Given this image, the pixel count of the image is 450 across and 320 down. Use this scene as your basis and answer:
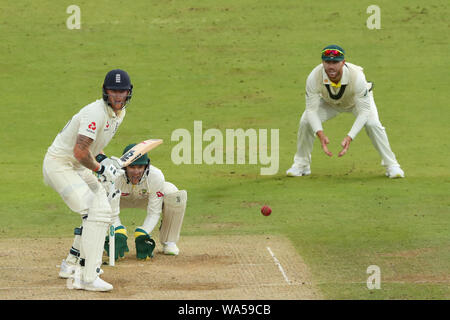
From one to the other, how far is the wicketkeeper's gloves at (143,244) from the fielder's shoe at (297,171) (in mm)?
Result: 6264

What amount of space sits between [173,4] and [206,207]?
14.9 meters

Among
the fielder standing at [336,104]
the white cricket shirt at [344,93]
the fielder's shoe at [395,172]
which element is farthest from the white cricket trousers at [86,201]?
the fielder's shoe at [395,172]

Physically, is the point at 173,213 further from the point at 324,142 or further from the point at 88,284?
the point at 324,142

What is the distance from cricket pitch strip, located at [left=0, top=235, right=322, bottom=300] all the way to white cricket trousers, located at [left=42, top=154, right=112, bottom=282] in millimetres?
385

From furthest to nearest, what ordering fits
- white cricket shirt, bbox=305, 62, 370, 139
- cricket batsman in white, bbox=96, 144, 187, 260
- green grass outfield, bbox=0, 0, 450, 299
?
white cricket shirt, bbox=305, 62, 370, 139 → green grass outfield, bbox=0, 0, 450, 299 → cricket batsman in white, bbox=96, 144, 187, 260

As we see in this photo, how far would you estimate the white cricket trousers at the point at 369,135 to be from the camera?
1585 cm

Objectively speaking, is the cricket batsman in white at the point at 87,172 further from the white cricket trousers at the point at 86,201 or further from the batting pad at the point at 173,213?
the batting pad at the point at 173,213

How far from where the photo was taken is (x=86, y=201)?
30.1ft

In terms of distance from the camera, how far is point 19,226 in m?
12.6

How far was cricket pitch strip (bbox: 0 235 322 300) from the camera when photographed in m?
8.86

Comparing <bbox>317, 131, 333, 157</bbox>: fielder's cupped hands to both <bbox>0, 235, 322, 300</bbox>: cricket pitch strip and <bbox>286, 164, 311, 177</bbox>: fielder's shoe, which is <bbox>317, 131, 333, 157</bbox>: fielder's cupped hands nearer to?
<bbox>286, 164, 311, 177</bbox>: fielder's shoe

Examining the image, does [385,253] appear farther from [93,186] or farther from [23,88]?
[23,88]

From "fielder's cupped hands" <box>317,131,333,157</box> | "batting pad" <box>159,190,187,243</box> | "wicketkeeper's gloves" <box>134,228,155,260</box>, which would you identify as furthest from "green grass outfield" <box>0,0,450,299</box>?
"wicketkeeper's gloves" <box>134,228,155,260</box>

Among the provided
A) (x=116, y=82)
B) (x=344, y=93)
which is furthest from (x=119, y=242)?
(x=344, y=93)
